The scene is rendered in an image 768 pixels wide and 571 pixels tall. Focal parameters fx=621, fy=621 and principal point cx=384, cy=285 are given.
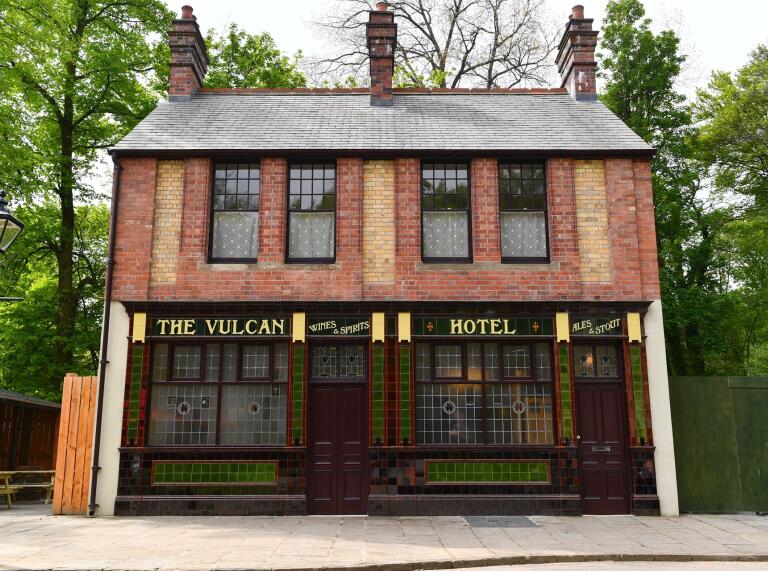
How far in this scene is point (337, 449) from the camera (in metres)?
11.5

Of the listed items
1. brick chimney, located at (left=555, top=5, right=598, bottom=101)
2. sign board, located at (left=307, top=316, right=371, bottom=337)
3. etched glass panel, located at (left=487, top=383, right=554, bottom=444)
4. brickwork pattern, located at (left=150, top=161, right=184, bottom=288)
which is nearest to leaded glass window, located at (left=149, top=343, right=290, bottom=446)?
sign board, located at (left=307, top=316, right=371, bottom=337)

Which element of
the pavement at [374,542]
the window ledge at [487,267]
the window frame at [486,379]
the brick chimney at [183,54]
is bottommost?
the pavement at [374,542]

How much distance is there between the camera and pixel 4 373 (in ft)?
66.8

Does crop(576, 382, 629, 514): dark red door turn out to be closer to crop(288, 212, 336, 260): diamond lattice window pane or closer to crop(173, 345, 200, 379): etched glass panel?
crop(288, 212, 336, 260): diamond lattice window pane

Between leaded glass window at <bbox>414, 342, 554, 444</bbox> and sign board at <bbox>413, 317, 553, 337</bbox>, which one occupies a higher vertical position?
sign board at <bbox>413, 317, 553, 337</bbox>

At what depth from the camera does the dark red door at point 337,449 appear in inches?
444

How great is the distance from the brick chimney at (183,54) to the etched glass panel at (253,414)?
7.09 meters

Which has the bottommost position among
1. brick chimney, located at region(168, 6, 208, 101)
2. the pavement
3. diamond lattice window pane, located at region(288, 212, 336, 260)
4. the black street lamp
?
the pavement

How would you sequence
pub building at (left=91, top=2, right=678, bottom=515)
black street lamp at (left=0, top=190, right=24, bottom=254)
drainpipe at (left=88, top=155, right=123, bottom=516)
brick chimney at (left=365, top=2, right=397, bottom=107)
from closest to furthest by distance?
black street lamp at (left=0, top=190, right=24, bottom=254) < drainpipe at (left=88, top=155, right=123, bottom=516) < pub building at (left=91, top=2, right=678, bottom=515) < brick chimney at (left=365, top=2, right=397, bottom=107)

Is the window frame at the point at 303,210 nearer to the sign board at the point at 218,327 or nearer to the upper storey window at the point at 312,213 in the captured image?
the upper storey window at the point at 312,213

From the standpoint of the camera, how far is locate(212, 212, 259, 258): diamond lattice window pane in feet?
40.2

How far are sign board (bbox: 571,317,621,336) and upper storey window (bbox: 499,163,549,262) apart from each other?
4.64ft

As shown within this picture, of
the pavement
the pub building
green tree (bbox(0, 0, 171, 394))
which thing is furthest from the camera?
green tree (bbox(0, 0, 171, 394))

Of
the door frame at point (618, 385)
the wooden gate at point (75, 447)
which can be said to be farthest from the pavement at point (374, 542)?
the door frame at point (618, 385)
